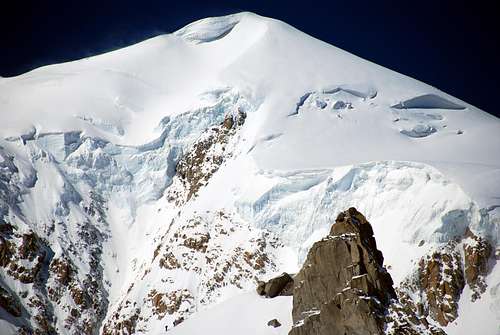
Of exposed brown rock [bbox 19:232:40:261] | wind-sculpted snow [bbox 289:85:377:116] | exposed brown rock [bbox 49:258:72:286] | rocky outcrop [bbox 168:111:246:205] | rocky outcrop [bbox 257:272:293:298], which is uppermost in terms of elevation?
rocky outcrop [bbox 257:272:293:298]

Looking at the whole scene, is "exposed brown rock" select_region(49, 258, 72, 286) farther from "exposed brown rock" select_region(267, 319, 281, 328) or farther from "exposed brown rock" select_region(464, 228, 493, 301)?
"exposed brown rock" select_region(464, 228, 493, 301)

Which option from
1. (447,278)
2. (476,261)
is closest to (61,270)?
(447,278)

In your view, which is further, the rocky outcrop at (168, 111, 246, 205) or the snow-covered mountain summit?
the rocky outcrop at (168, 111, 246, 205)

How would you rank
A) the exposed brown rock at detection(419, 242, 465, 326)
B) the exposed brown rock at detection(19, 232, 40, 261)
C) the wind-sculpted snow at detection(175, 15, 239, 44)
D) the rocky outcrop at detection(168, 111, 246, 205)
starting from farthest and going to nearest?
the wind-sculpted snow at detection(175, 15, 239, 44), the rocky outcrop at detection(168, 111, 246, 205), the exposed brown rock at detection(19, 232, 40, 261), the exposed brown rock at detection(419, 242, 465, 326)

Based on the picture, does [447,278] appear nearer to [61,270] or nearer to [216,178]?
[216,178]

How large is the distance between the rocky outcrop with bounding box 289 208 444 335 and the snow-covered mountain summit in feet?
63.5

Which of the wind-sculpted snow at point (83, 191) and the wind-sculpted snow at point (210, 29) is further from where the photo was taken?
the wind-sculpted snow at point (210, 29)

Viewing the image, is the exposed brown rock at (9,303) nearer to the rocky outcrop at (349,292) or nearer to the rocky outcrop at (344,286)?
the rocky outcrop at (349,292)

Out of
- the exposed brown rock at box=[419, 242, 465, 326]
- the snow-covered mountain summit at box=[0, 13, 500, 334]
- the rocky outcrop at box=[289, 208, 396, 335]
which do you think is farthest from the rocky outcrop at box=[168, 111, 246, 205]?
the rocky outcrop at box=[289, 208, 396, 335]

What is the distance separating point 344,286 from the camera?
45406 millimetres

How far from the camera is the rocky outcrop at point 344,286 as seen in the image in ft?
139

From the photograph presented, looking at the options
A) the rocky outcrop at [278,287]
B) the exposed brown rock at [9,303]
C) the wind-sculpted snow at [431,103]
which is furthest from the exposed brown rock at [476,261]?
the exposed brown rock at [9,303]

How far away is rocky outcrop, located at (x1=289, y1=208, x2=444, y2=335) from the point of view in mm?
42031

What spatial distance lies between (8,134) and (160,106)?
93.6ft
